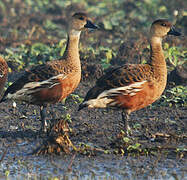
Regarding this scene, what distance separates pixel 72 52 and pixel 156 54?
1.29 metres

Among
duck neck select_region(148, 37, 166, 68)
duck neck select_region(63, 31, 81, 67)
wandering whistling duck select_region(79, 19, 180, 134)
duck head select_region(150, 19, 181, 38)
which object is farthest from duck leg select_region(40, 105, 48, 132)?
duck head select_region(150, 19, 181, 38)

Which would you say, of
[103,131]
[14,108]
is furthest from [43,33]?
[103,131]

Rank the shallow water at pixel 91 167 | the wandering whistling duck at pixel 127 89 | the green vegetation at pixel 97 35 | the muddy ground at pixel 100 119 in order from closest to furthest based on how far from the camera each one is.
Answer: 1. the shallow water at pixel 91 167
2. the muddy ground at pixel 100 119
3. the wandering whistling duck at pixel 127 89
4. the green vegetation at pixel 97 35

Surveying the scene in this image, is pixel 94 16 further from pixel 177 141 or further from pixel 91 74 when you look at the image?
pixel 177 141

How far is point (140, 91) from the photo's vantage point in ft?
24.9

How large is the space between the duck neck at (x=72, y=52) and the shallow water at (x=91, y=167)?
1.69 metres

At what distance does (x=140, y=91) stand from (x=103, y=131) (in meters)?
0.89

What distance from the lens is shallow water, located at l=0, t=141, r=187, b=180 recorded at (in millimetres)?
6496

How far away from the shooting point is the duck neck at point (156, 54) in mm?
7905

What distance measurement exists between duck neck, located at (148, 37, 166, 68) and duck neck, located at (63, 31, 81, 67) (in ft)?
3.65

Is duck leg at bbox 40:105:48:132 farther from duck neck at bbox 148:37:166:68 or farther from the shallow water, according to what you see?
duck neck at bbox 148:37:166:68

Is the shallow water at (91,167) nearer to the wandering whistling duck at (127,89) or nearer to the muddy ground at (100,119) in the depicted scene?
the muddy ground at (100,119)

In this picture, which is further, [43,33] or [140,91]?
[43,33]

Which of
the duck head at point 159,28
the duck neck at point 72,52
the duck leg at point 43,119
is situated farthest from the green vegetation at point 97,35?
the duck head at point 159,28
